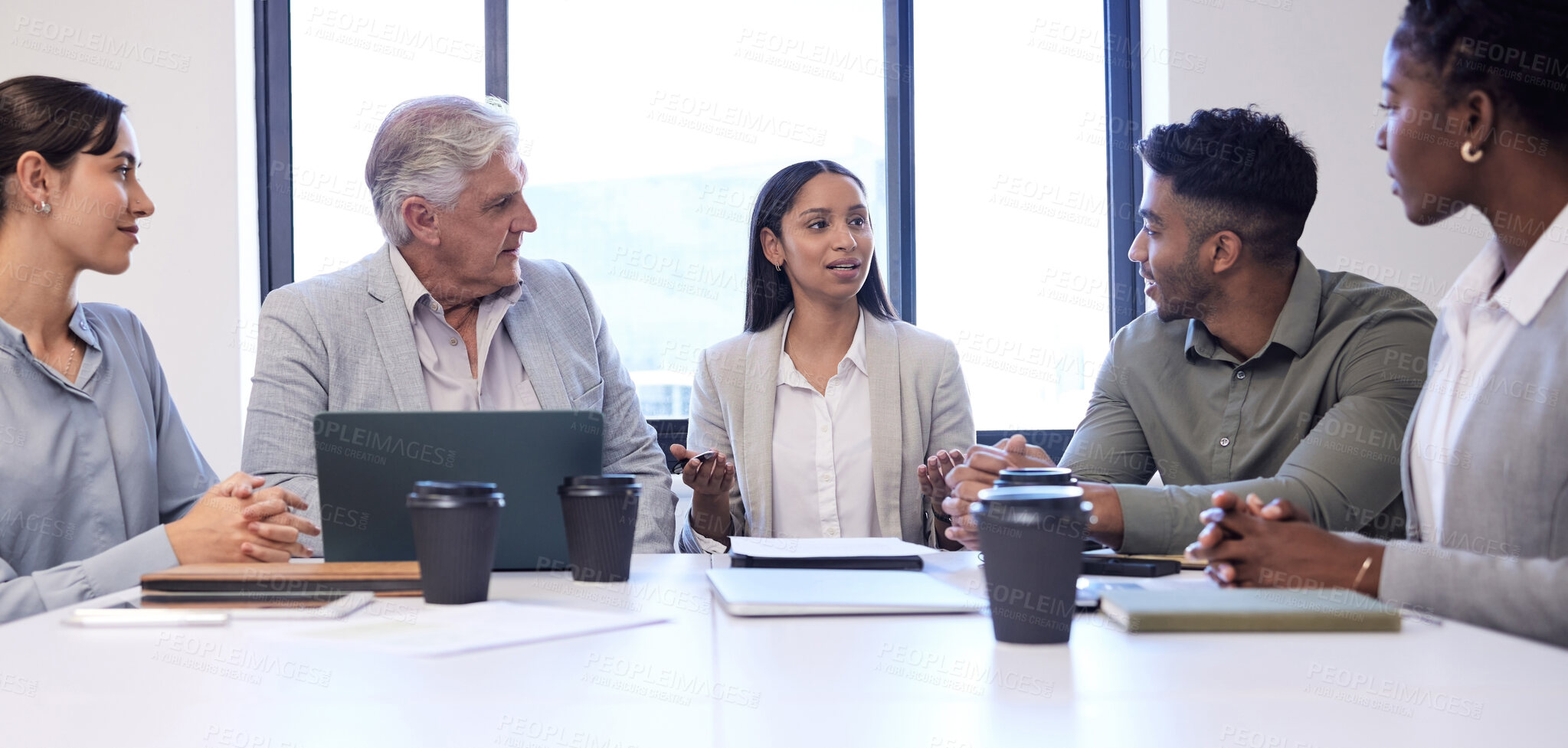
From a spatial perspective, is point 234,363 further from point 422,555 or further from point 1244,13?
point 1244,13

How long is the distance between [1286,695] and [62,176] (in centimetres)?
204

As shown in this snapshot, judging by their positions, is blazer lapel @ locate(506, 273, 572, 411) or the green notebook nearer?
the green notebook

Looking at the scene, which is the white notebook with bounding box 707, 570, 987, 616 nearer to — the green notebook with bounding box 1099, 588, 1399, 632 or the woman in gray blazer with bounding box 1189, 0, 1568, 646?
the green notebook with bounding box 1099, 588, 1399, 632

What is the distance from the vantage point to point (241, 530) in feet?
4.75

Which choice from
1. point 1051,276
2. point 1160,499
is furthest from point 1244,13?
point 1160,499

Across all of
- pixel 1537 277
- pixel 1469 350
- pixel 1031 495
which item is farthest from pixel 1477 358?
pixel 1031 495

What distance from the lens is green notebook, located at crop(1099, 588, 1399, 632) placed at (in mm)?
947

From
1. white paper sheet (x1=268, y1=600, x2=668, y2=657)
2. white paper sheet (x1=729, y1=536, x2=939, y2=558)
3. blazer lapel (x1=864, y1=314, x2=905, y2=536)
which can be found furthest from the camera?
blazer lapel (x1=864, y1=314, x2=905, y2=536)

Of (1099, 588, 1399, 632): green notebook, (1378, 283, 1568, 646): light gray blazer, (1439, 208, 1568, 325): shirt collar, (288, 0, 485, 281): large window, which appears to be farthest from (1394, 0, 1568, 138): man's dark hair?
(288, 0, 485, 281): large window

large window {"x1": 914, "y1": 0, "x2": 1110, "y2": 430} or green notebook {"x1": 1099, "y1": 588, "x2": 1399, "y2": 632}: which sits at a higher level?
large window {"x1": 914, "y1": 0, "x2": 1110, "y2": 430}

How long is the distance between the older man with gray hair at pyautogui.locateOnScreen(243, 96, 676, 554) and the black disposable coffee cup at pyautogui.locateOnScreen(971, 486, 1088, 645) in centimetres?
111

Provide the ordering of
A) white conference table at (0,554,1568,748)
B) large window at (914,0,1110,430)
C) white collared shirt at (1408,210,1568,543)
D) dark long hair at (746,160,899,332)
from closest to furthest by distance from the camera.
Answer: white conference table at (0,554,1568,748) < white collared shirt at (1408,210,1568,543) < dark long hair at (746,160,899,332) < large window at (914,0,1110,430)

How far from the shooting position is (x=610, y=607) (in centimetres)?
110

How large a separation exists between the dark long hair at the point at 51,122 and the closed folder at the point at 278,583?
106cm
